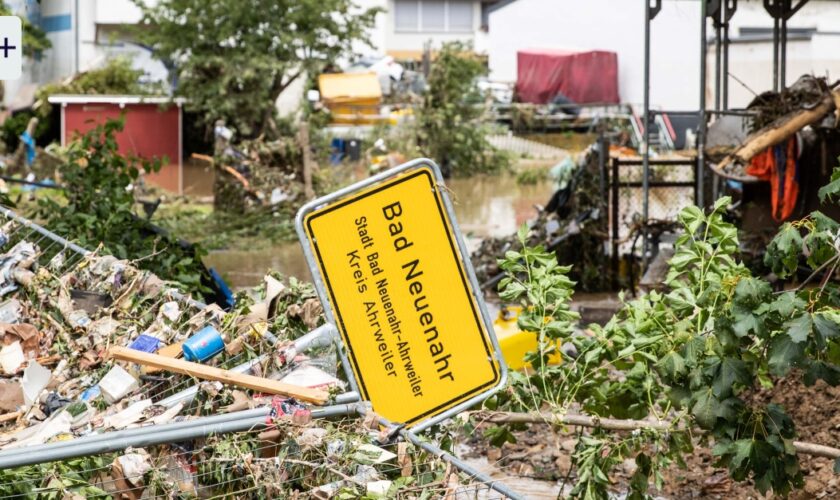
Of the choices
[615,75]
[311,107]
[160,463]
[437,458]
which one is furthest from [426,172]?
[615,75]

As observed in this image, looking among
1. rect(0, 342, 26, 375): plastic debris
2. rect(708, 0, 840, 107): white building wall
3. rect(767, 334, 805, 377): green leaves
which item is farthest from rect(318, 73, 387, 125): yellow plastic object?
rect(767, 334, 805, 377): green leaves

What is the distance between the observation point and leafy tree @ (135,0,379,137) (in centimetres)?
2706

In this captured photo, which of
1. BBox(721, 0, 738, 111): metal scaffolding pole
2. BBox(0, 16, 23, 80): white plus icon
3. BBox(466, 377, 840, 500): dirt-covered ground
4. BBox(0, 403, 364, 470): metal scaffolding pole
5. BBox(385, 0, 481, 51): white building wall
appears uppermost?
BBox(385, 0, 481, 51): white building wall

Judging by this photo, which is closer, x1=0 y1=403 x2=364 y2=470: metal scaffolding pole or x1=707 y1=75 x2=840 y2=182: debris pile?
x1=0 y1=403 x2=364 y2=470: metal scaffolding pole

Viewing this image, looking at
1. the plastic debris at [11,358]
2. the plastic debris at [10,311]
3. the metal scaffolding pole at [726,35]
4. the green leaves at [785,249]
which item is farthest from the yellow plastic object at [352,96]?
the green leaves at [785,249]

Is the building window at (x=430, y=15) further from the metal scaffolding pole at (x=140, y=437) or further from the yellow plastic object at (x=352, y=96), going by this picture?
the metal scaffolding pole at (x=140, y=437)

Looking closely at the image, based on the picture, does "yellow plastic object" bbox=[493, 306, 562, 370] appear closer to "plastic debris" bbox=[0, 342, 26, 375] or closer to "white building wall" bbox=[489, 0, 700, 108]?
"plastic debris" bbox=[0, 342, 26, 375]

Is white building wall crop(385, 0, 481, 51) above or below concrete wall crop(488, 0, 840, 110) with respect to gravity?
above

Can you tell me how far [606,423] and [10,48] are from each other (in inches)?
128

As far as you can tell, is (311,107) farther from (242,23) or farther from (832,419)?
(832,419)

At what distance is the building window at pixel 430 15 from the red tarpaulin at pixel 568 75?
37.2ft

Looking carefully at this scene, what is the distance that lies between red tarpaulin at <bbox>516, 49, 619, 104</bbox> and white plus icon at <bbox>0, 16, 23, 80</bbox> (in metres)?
34.0

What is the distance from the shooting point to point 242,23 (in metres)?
27.3

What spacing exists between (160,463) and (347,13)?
81.1 feet
